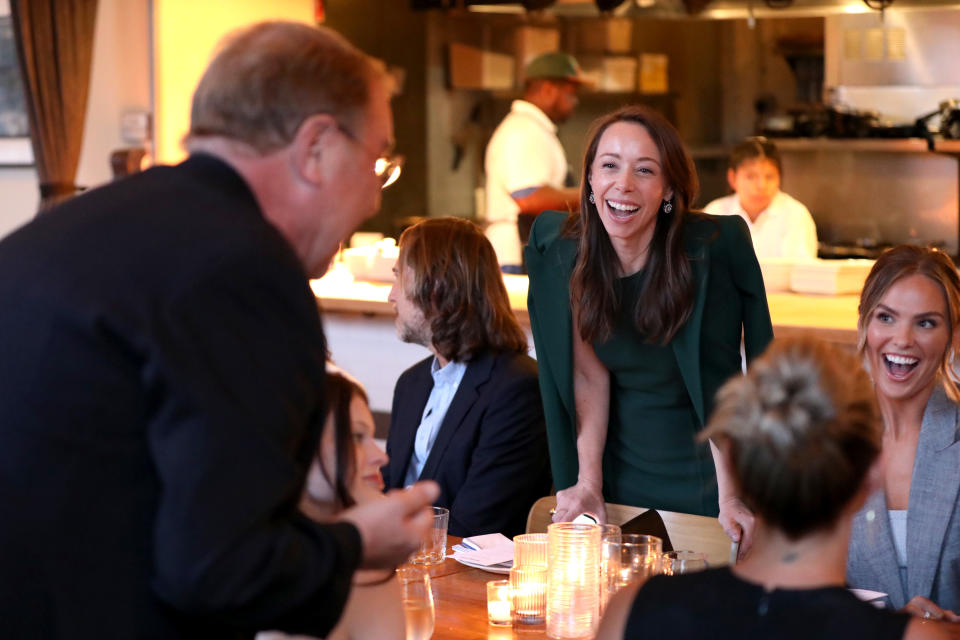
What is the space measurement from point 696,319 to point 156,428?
5.63 ft

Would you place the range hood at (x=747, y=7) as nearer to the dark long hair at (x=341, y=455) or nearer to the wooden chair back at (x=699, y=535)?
the wooden chair back at (x=699, y=535)

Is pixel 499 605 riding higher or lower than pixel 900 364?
lower

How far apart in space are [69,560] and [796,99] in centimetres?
804

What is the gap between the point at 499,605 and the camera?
1.96 meters

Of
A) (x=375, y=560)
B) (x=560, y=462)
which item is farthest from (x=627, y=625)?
(x=560, y=462)

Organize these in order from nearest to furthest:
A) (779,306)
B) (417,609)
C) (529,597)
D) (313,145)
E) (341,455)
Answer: (313,145) < (341,455) < (417,609) < (529,597) < (779,306)

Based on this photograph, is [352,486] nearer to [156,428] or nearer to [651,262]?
[156,428]

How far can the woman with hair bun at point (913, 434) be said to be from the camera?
2.21 m

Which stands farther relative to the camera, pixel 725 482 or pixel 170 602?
pixel 725 482

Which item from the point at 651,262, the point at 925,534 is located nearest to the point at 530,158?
the point at 651,262

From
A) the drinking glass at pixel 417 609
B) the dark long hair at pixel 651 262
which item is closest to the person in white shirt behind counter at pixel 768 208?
the dark long hair at pixel 651 262

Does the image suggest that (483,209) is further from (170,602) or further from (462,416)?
(170,602)

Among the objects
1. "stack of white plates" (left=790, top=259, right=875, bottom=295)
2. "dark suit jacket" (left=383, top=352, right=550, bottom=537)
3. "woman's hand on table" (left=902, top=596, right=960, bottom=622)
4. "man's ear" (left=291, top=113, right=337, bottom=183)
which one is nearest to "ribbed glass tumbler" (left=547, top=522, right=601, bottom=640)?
"woman's hand on table" (left=902, top=596, right=960, bottom=622)

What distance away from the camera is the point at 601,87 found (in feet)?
29.0
